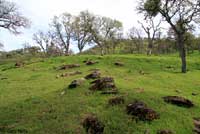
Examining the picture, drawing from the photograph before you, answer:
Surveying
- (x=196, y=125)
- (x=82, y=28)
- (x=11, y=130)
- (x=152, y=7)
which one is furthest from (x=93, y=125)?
(x=82, y=28)

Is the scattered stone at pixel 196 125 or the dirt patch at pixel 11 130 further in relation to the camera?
the scattered stone at pixel 196 125

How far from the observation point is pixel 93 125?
1722cm

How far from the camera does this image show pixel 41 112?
1961 cm

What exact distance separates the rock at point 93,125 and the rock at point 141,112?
2.39m

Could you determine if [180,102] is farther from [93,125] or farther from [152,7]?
[152,7]

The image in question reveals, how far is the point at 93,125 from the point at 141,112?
3.27 m

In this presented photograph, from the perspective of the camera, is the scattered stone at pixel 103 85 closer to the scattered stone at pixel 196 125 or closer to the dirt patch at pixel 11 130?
the scattered stone at pixel 196 125

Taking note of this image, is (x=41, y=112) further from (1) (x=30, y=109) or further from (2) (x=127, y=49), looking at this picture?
(2) (x=127, y=49)

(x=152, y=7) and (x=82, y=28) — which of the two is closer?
(x=152, y=7)

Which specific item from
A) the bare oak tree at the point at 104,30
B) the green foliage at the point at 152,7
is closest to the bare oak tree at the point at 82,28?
the bare oak tree at the point at 104,30

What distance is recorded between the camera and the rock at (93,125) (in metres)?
16.8

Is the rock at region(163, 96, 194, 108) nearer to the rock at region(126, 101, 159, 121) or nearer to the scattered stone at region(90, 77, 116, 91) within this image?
the rock at region(126, 101, 159, 121)

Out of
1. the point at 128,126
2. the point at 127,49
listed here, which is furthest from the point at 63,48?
the point at 128,126

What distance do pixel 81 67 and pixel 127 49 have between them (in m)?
71.7
